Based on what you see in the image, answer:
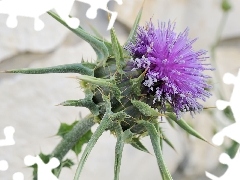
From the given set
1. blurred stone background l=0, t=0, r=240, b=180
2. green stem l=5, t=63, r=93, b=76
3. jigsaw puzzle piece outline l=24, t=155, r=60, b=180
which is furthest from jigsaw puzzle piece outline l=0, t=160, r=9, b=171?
green stem l=5, t=63, r=93, b=76

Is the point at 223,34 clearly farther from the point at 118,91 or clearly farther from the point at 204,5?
the point at 118,91

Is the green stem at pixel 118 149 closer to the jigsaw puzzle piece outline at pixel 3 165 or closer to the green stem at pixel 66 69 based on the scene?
the green stem at pixel 66 69

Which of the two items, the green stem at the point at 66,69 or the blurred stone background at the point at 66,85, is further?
the blurred stone background at the point at 66,85

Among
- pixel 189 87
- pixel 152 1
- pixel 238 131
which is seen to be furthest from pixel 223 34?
pixel 189 87

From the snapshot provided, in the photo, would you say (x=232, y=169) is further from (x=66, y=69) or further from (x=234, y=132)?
(x=66, y=69)

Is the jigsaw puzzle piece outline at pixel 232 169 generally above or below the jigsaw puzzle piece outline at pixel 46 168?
below

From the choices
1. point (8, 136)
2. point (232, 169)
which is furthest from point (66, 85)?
point (232, 169)

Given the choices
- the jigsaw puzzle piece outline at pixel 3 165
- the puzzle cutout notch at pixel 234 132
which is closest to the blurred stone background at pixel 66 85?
the jigsaw puzzle piece outline at pixel 3 165
